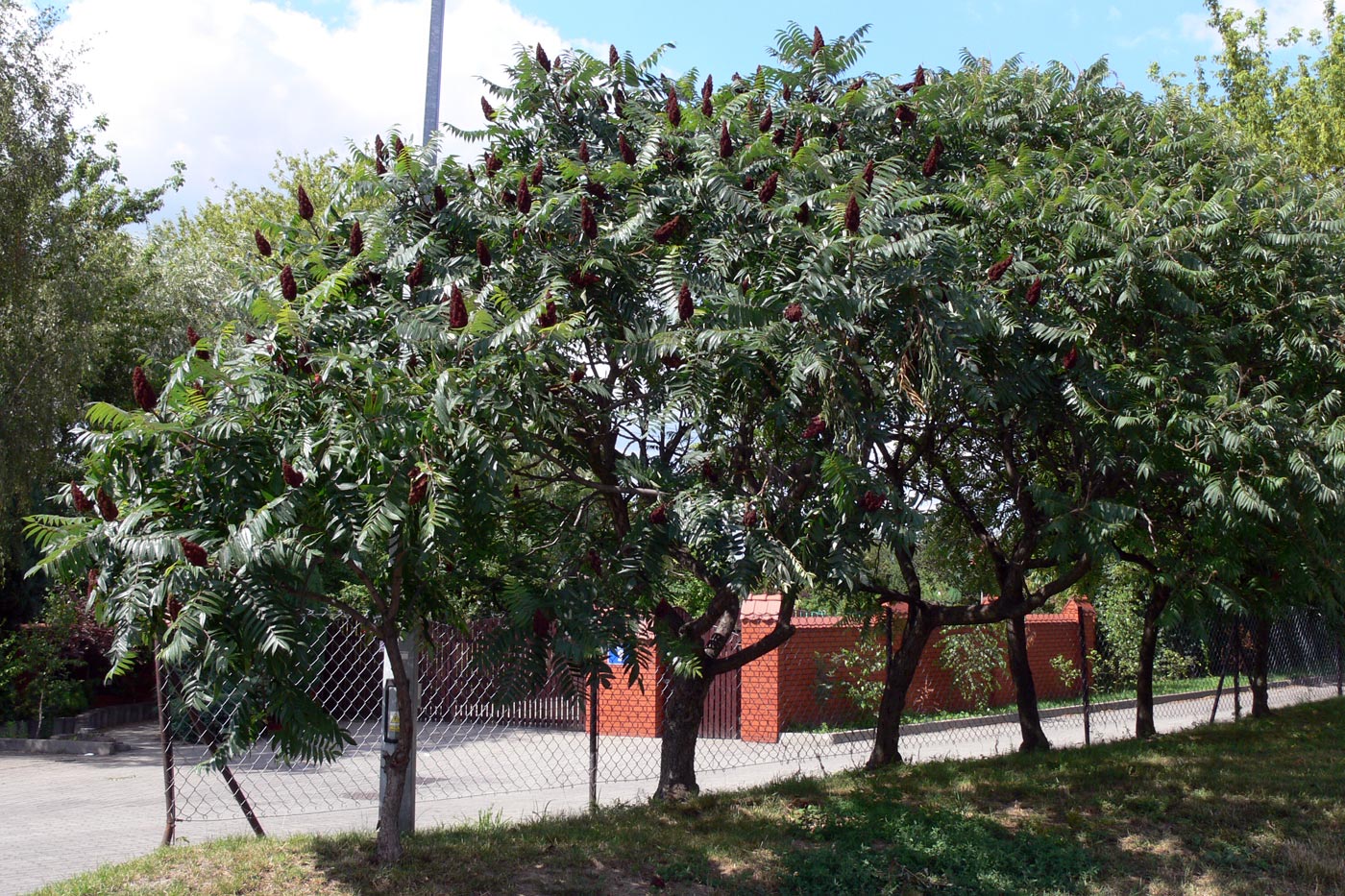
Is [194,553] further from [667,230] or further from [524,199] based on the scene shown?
[667,230]

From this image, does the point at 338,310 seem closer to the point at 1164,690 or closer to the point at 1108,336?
the point at 1108,336

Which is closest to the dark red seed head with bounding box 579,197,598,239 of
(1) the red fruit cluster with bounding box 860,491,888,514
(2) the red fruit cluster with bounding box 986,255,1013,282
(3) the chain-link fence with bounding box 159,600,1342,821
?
(1) the red fruit cluster with bounding box 860,491,888,514

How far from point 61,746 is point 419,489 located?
1428cm

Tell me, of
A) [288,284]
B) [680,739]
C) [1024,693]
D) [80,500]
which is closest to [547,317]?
[288,284]

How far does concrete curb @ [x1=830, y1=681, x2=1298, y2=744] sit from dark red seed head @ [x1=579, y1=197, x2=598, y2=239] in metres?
10.9

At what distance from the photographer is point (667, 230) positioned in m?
6.30

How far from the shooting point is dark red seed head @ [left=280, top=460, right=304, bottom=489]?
4789mm

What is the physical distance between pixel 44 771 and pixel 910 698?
13.0m

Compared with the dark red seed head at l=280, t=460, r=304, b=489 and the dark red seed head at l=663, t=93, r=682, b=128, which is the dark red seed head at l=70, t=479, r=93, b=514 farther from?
the dark red seed head at l=663, t=93, r=682, b=128

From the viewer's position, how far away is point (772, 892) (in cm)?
638

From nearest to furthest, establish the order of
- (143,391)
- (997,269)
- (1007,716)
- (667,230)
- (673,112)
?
(143,391), (667,230), (997,269), (673,112), (1007,716)

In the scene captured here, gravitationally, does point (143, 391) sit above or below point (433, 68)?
below

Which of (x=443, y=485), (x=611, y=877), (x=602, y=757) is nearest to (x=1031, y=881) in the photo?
(x=611, y=877)

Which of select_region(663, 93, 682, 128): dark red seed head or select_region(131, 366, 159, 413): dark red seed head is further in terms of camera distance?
select_region(663, 93, 682, 128): dark red seed head
